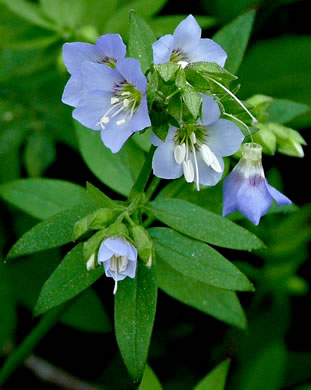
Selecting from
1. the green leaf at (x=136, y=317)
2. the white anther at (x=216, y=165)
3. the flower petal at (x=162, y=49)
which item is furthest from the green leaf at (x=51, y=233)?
the flower petal at (x=162, y=49)

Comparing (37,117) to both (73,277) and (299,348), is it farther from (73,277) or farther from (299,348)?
(299,348)

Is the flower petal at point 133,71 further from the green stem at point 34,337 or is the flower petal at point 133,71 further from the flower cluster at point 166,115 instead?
the green stem at point 34,337

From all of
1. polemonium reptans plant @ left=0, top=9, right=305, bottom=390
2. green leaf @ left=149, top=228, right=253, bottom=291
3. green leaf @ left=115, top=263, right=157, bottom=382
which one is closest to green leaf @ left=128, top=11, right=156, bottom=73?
polemonium reptans plant @ left=0, top=9, right=305, bottom=390

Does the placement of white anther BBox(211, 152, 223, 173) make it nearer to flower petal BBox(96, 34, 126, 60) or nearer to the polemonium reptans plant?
the polemonium reptans plant

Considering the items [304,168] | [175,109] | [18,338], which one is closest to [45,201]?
[175,109]

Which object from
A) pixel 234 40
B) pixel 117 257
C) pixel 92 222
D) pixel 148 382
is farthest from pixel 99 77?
pixel 148 382

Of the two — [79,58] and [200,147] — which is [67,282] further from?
[79,58]
